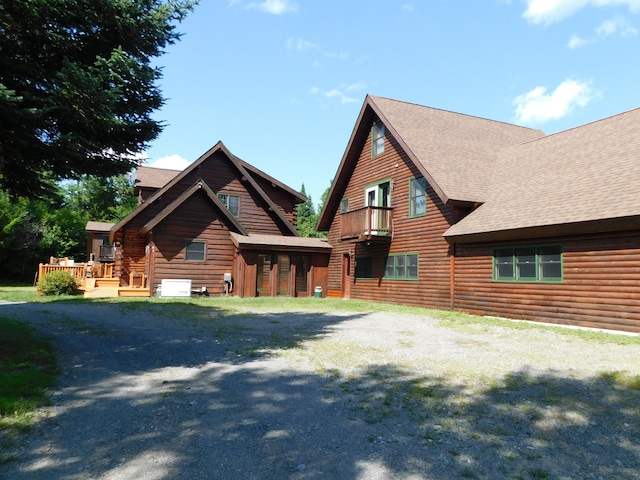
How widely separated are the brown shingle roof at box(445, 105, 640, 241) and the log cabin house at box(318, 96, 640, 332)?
0.18 feet

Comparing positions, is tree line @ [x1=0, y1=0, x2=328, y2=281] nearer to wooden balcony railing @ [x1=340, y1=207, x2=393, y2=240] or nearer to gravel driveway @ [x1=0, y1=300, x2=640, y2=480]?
gravel driveway @ [x1=0, y1=300, x2=640, y2=480]

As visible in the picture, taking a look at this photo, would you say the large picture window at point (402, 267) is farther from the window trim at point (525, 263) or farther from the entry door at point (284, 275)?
the entry door at point (284, 275)

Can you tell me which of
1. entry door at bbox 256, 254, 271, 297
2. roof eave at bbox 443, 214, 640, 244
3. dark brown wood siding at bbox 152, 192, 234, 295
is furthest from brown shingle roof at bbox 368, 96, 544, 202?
dark brown wood siding at bbox 152, 192, 234, 295

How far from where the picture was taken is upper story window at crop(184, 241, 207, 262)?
22906 millimetres

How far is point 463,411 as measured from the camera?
531 centimetres

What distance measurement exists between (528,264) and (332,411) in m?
11.6

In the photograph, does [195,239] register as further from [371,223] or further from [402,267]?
[402,267]

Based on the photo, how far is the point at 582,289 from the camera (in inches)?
512

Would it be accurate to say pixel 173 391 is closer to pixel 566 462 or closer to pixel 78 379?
pixel 78 379

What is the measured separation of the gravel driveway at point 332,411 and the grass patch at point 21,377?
0.63ft

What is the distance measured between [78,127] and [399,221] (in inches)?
597

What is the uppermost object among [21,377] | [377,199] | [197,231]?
[377,199]

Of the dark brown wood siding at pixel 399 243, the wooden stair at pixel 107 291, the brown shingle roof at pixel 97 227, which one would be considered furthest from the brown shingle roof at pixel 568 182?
the brown shingle roof at pixel 97 227

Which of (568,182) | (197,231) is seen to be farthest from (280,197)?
(568,182)
